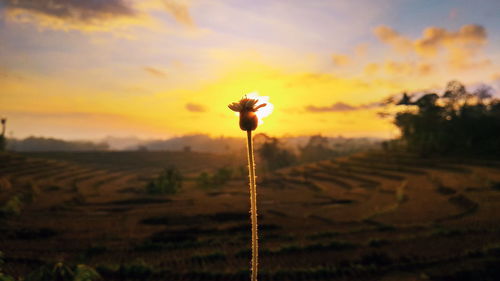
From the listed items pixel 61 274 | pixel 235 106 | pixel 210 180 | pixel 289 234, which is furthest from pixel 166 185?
pixel 235 106

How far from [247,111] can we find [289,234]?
712 inches

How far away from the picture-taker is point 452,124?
6166cm

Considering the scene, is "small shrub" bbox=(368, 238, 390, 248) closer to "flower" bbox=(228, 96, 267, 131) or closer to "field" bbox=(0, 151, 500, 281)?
"field" bbox=(0, 151, 500, 281)

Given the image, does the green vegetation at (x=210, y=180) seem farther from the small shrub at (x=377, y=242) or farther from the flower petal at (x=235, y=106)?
the flower petal at (x=235, y=106)

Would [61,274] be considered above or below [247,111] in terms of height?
below

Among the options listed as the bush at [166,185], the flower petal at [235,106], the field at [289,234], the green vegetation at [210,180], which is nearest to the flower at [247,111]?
the flower petal at [235,106]

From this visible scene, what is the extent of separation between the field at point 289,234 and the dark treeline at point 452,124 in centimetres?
1431

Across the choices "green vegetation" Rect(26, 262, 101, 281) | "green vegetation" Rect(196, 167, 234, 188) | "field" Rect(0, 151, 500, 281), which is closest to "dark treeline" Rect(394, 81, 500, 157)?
"field" Rect(0, 151, 500, 281)

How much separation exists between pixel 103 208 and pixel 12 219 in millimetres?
8530

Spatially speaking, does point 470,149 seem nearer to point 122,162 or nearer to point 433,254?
point 433,254

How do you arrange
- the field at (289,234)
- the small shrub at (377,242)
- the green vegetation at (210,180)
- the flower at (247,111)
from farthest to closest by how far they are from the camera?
the green vegetation at (210,180) < the small shrub at (377,242) < the field at (289,234) < the flower at (247,111)

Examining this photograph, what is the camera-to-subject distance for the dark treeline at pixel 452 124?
189ft

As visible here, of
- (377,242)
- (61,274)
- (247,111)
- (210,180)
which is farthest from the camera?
(210,180)

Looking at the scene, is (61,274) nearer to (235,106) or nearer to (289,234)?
(235,106)
